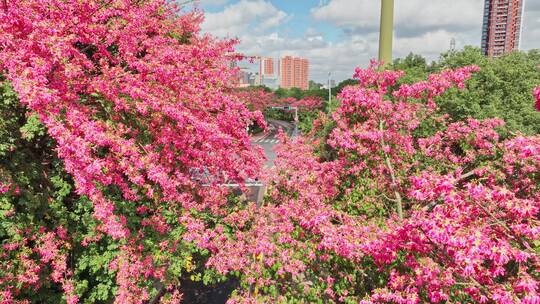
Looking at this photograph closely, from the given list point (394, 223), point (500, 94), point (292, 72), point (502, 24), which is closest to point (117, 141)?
point (394, 223)

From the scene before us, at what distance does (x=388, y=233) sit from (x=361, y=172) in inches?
157

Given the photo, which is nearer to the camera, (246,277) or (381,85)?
(246,277)

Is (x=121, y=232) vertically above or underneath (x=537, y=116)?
underneath

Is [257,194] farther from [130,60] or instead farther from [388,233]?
Answer: [388,233]

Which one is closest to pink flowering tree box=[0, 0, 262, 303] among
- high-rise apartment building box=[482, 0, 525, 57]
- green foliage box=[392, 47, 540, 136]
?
green foliage box=[392, 47, 540, 136]

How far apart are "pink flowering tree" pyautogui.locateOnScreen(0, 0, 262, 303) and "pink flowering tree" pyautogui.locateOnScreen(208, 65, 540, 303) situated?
3.63 feet

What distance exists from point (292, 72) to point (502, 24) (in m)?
105

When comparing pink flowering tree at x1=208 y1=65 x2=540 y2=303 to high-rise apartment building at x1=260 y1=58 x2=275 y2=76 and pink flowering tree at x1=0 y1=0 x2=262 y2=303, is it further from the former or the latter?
high-rise apartment building at x1=260 y1=58 x2=275 y2=76

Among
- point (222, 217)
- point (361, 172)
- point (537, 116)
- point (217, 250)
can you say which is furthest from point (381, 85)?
point (537, 116)

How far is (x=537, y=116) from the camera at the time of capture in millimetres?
10305

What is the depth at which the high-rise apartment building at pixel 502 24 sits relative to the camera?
62906 millimetres

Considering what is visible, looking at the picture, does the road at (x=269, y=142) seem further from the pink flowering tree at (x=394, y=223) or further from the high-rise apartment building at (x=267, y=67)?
the high-rise apartment building at (x=267, y=67)

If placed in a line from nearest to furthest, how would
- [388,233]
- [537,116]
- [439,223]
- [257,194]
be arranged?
[439,223] < [388,233] < [537,116] < [257,194]

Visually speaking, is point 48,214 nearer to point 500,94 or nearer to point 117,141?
point 117,141
